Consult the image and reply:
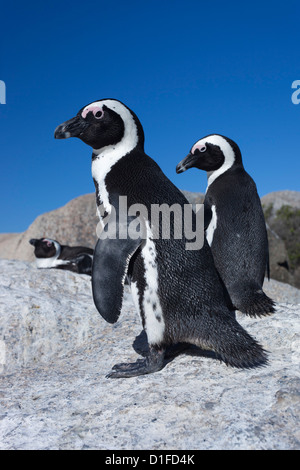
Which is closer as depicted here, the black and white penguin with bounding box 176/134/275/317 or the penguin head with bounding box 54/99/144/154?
the penguin head with bounding box 54/99/144/154

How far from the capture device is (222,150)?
3.67m

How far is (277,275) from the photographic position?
9.48m

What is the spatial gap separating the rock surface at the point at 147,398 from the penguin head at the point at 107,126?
1321 millimetres

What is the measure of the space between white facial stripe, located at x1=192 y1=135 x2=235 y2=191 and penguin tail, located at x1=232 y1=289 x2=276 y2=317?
111cm

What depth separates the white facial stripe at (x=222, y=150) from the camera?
365cm

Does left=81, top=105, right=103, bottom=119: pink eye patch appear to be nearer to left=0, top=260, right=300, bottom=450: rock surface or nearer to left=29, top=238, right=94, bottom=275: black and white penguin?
left=0, top=260, right=300, bottom=450: rock surface

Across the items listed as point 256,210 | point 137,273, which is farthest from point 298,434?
point 256,210

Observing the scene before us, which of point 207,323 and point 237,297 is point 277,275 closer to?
point 237,297

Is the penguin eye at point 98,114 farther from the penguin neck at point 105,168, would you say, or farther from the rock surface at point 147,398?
the rock surface at point 147,398

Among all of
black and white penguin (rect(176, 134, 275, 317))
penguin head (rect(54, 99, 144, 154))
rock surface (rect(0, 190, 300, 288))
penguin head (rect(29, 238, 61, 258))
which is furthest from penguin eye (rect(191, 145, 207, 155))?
rock surface (rect(0, 190, 300, 288))

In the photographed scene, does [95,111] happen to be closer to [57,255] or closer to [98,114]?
[98,114]

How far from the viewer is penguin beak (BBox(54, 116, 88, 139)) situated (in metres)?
2.63

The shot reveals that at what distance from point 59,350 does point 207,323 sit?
1667 millimetres
